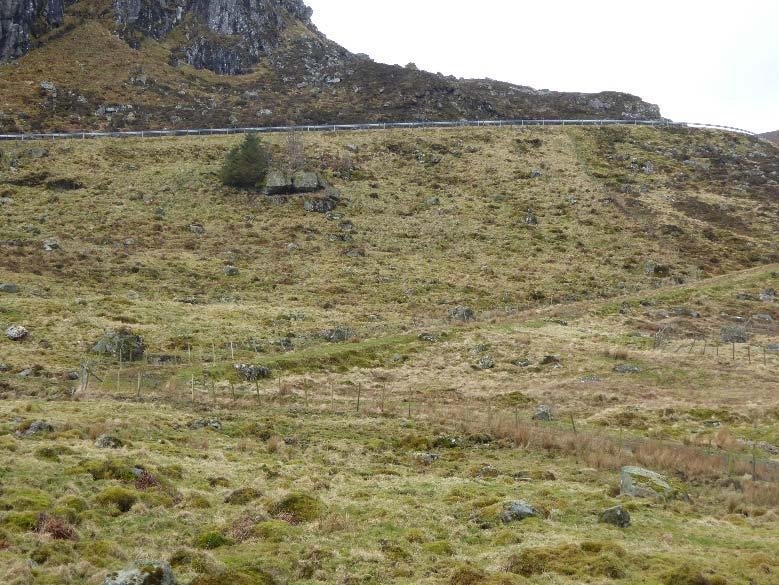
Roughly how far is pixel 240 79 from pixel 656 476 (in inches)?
4721

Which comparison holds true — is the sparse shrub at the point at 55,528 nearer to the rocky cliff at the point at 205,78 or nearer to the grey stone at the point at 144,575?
the grey stone at the point at 144,575

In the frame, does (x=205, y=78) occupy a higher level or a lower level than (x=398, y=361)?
higher

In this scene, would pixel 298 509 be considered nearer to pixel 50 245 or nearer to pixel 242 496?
pixel 242 496

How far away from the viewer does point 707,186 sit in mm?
96375

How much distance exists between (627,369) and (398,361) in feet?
47.2

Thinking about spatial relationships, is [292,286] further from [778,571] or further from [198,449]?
[778,571]

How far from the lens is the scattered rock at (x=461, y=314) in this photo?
5384 cm

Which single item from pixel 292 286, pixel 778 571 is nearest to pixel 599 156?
pixel 292 286

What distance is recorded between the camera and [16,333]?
126ft

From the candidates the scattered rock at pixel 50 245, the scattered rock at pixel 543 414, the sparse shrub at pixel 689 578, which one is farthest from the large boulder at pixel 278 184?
the sparse shrub at pixel 689 578

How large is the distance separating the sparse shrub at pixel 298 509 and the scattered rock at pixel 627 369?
27494 mm

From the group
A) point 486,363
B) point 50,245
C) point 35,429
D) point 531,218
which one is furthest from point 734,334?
point 50,245

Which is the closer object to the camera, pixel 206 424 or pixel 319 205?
pixel 206 424

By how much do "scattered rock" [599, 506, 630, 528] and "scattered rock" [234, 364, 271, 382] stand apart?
941 inches
